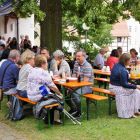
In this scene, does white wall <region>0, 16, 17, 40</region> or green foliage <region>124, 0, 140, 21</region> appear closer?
green foliage <region>124, 0, 140, 21</region>

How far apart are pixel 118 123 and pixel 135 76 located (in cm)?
220

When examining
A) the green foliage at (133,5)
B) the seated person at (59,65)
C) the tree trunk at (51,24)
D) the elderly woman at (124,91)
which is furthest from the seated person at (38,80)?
the green foliage at (133,5)

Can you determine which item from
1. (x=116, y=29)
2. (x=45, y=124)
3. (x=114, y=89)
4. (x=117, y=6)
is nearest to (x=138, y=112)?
(x=114, y=89)

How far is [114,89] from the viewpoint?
30.9ft

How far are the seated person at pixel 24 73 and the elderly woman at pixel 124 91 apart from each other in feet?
5.96

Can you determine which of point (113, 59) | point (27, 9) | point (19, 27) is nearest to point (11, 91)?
point (113, 59)

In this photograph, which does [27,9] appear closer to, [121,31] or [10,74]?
[10,74]

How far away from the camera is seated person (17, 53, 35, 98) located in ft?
30.2

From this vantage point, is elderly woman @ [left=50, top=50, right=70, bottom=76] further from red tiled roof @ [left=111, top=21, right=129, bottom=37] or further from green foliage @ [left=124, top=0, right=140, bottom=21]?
red tiled roof @ [left=111, top=21, right=129, bottom=37]

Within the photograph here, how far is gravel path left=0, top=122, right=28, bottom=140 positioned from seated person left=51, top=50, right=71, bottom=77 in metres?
2.17

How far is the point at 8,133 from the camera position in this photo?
8266 millimetres

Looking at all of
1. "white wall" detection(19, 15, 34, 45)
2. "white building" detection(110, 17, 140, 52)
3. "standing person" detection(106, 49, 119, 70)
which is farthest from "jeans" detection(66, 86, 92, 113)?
"white building" detection(110, 17, 140, 52)

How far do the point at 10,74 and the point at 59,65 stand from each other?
1339mm

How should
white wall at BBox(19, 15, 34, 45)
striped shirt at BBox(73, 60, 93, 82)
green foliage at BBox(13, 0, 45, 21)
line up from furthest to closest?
white wall at BBox(19, 15, 34, 45)
green foliage at BBox(13, 0, 45, 21)
striped shirt at BBox(73, 60, 93, 82)
